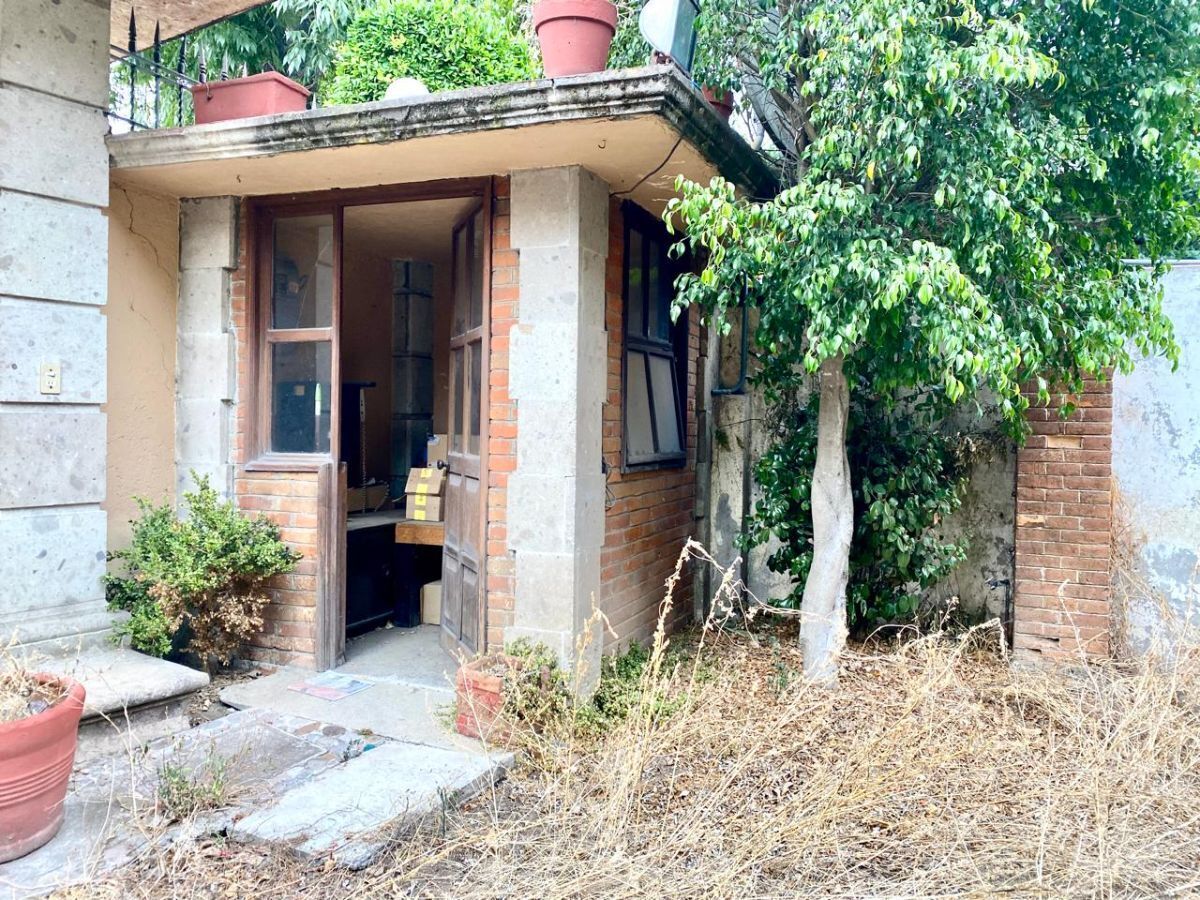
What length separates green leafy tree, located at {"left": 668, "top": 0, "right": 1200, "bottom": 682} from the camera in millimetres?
3348

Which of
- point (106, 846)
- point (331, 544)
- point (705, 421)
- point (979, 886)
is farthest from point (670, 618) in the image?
point (106, 846)

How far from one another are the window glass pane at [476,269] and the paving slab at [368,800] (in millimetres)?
2304

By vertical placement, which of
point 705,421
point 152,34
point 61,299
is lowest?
point 705,421

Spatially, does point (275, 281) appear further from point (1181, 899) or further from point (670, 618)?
point (1181, 899)

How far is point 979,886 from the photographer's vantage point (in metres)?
2.67

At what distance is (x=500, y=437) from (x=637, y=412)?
1034 millimetres

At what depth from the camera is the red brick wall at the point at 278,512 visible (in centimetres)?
495

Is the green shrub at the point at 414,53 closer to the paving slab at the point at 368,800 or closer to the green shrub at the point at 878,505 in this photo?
the green shrub at the point at 878,505

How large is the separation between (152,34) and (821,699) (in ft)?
19.8

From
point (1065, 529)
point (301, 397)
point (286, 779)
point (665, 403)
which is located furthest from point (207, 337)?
point (1065, 529)

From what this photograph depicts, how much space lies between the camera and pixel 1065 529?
4.74 metres

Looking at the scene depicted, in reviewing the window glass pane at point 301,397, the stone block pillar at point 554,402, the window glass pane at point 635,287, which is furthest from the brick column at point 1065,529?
the window glass pane at point 301,397

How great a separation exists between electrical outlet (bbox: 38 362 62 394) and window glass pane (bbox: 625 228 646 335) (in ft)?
9.97

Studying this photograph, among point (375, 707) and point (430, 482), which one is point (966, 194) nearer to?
point (375, 707)
